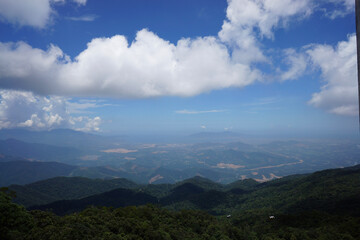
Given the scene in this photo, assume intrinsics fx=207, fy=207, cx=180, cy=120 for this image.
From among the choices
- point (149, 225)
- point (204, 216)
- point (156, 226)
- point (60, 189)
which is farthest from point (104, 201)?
point (149, 225)

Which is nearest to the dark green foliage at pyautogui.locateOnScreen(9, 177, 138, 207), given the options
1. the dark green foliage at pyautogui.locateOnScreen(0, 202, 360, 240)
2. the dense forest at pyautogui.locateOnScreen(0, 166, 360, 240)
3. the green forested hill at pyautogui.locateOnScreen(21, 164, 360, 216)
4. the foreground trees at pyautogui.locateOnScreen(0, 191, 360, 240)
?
the dense forest at pyautogui.locateOnScreen(0, 166, 360, 240)

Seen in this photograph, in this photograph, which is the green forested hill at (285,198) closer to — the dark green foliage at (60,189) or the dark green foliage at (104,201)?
the dark green foliage at (104,201)

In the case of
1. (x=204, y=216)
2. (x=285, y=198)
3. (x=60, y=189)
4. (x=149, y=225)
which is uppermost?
(x=149, y=225)

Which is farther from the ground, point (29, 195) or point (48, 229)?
point (48, 229)

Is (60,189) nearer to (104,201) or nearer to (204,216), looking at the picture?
(104,201)

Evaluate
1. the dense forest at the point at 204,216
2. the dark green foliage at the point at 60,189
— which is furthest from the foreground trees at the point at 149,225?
the dark green foliage at the point at 60,189

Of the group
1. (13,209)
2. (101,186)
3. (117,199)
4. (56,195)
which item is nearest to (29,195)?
(56,195)

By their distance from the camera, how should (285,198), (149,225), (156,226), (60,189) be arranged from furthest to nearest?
(60,189) → (285,198) → (156,226) → (149,225)

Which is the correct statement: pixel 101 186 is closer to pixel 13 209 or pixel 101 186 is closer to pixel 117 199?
pixel 117 199

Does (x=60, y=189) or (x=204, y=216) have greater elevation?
(x=204, y=216)
